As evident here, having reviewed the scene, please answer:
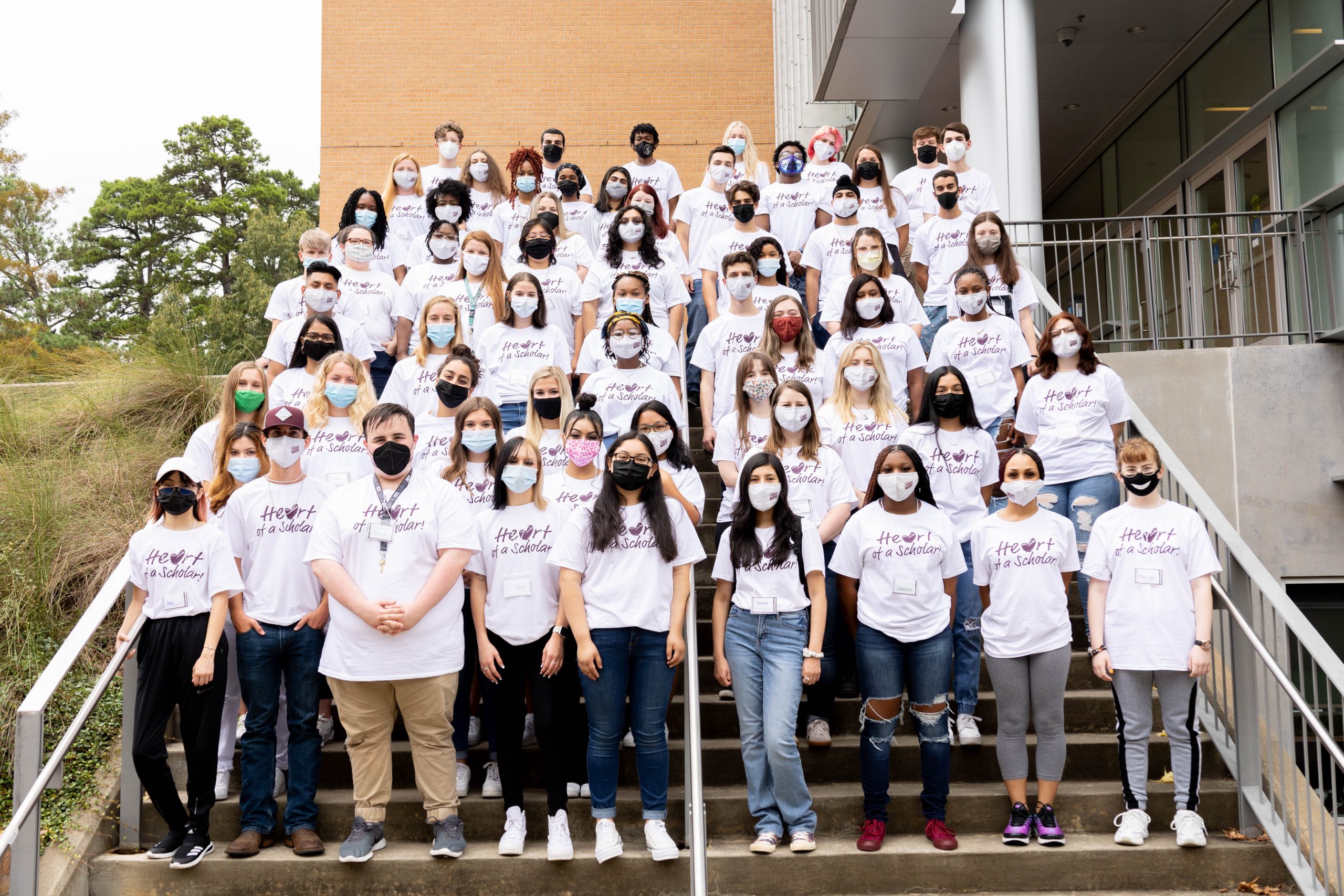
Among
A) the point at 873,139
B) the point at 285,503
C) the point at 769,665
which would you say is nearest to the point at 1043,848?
the point at 769,665

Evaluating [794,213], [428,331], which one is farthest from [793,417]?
[794,213]

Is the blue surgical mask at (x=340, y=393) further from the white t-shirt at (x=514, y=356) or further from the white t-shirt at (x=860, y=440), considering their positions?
the white t-shirt at (x=860, y=440)

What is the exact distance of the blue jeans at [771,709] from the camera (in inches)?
202

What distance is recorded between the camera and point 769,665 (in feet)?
17.2

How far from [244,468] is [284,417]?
16.0 inches

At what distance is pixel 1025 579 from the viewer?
5.39m

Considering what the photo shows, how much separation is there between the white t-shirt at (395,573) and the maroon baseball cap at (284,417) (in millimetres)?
490

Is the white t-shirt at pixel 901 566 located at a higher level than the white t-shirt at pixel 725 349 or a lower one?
lower

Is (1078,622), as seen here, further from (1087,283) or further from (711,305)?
(1087,283)

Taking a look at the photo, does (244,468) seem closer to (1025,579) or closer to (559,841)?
(559,841)

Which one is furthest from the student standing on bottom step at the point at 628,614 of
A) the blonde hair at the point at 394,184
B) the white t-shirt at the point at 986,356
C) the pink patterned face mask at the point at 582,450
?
the blonde hair at the point at 394,184

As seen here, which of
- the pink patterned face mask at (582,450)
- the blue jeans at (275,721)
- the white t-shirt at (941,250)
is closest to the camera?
the blue jeans at (275,721)

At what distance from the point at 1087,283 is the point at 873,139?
3716mm

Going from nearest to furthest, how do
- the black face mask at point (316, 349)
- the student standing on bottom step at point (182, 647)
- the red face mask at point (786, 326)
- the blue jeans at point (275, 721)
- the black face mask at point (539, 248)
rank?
the student standing on bottom step at point (182, 647) → the blue jeans at point (275, 721) → the black face mask at point (316, 349) → the red face mask at point (786, 326) → the black face mask at point (539, 248)
